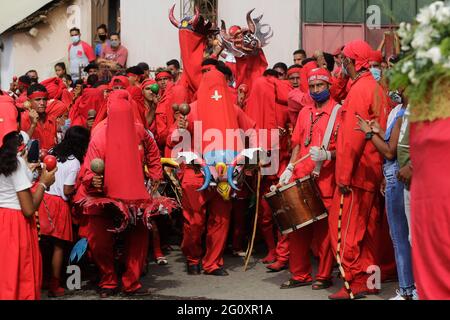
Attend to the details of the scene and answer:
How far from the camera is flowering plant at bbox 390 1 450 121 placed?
5.18m

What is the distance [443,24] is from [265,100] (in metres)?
5.82

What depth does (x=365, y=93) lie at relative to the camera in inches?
333

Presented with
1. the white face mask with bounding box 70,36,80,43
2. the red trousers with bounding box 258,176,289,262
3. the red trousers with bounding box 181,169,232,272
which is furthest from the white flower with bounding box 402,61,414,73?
the white face mask with bounding box 70,36,80,43

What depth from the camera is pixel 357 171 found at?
869cm

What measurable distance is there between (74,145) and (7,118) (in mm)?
2605

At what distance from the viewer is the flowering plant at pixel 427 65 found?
5.18 m

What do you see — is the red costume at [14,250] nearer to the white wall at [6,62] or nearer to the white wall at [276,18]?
the white wall at [276,18]

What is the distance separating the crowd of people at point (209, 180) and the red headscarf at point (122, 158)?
1 centimetres

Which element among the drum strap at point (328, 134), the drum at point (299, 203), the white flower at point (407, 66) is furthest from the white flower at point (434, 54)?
the drum strap at point (328, 134)

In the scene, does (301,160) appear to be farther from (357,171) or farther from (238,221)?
(238,221)

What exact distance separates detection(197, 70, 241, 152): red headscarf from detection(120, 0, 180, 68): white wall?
7.79 meters
